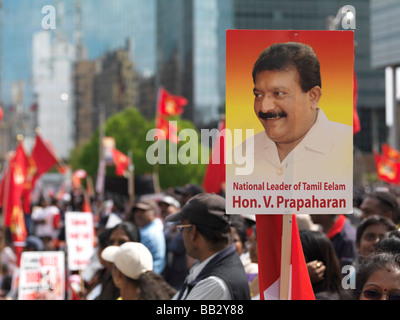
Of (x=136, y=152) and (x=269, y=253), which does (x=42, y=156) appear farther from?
(x=136, y=152)

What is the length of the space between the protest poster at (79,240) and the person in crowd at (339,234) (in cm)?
334

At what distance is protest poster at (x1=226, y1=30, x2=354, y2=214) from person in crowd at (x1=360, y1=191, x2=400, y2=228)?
2.73 meters

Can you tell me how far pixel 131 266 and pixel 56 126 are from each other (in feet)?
353

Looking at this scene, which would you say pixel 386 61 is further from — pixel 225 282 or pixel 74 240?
pixel 225 282

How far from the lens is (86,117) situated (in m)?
105

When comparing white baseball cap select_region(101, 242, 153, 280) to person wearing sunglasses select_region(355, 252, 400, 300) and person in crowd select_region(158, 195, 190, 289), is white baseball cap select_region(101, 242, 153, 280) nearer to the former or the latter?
person wearing sunglasses select_region(355, 252, 400, 300)

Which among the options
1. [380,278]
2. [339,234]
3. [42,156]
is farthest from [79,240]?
[380,278]

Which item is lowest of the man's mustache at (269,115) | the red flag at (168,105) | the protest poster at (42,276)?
the protest poster at (42,276)

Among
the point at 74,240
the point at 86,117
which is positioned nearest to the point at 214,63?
the point at 86,117

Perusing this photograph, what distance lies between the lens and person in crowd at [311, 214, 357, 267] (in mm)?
5266

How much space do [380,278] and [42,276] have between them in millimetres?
4163

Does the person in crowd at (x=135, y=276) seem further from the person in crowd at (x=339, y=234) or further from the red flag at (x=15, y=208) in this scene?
the red flag at (x=15, y=208)

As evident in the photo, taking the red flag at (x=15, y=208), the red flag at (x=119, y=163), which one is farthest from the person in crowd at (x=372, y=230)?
the red flag at (x=119, y=163)

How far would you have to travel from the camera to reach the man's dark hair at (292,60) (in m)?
2.88
